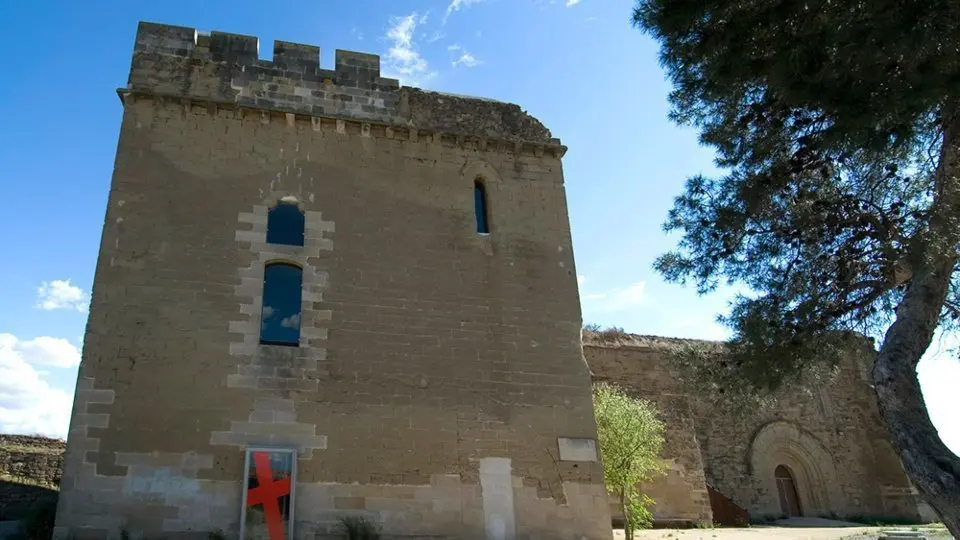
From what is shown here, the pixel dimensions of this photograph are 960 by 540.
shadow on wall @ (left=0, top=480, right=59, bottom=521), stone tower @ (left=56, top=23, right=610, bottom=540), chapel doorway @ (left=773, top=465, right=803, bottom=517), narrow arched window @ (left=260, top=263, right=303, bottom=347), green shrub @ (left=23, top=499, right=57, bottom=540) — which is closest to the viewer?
green shrub @ (left=23, top=499, right=57, bottom=540)

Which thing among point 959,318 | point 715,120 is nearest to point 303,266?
point 715,120

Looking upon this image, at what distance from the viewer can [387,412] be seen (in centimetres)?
940

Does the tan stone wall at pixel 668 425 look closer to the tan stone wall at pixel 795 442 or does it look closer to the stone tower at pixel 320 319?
the tan stone wall at pixel 795 442

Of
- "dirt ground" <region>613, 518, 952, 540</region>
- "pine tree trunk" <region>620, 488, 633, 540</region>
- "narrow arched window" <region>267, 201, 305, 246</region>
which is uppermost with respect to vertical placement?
"narrow arched window" <region>267, 201, 305, 246</region>

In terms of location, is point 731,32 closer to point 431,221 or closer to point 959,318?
point 959,318

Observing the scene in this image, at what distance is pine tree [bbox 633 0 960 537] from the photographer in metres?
5.93

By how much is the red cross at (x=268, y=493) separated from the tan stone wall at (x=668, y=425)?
9.71m

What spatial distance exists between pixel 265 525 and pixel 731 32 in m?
7.63

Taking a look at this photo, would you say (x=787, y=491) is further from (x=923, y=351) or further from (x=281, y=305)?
(x=281, y=305)

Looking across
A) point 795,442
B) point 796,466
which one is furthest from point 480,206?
point 796,466

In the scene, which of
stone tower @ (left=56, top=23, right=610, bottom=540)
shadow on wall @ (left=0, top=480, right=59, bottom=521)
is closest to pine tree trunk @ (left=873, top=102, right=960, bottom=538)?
stone tower @ (left=56, top=23, right=610, bottom=540)

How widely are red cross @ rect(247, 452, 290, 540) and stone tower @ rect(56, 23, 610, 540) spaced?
0.08 ft

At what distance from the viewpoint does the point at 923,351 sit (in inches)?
273

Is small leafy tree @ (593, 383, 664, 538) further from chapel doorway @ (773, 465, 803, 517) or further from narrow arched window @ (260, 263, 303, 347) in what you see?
chapel doorway @ (773, 465, 803, 517)
